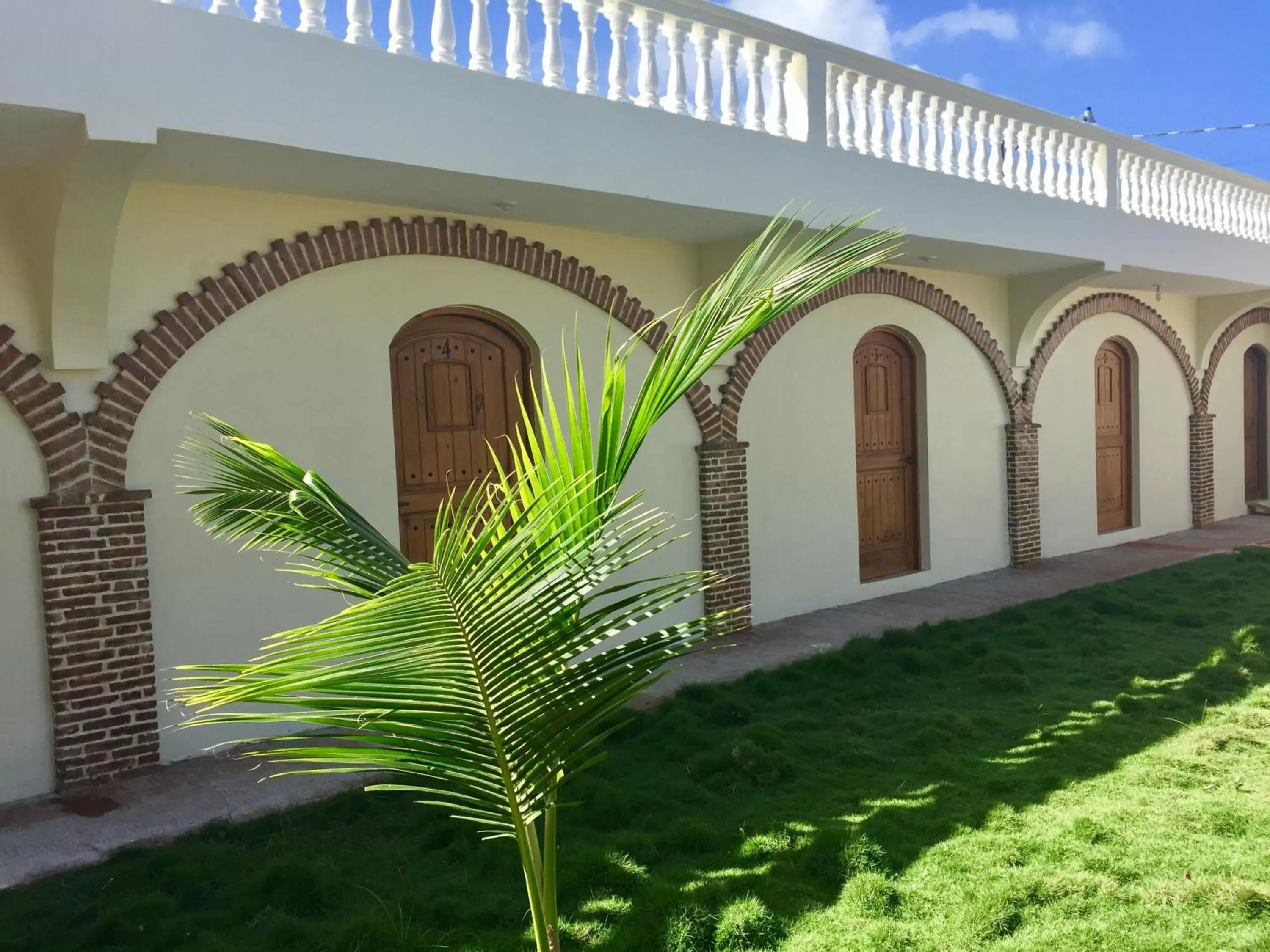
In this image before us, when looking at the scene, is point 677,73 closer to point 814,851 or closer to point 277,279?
point 277,279

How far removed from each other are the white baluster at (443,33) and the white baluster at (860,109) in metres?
3.55

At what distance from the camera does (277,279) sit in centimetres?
579

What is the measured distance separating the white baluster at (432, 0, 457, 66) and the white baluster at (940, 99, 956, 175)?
15.4 ft

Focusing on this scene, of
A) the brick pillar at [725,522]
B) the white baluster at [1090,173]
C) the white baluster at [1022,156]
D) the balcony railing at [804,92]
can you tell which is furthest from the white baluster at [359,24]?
the white baluster at [1090,173]

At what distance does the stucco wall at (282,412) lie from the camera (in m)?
5.48

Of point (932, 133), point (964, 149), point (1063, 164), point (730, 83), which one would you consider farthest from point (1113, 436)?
point (730, 83)

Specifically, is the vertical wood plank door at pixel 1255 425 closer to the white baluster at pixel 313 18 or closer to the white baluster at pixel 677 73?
the white baluster at pixel 677 73

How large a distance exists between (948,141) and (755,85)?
2.39 meters

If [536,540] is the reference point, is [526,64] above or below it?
above

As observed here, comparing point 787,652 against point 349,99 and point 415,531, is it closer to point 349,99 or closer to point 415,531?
point 415,531

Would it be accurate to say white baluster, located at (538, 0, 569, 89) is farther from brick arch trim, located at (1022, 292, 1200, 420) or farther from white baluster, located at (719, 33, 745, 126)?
brick arch trim, located at (1022, 292, 1200, 420)

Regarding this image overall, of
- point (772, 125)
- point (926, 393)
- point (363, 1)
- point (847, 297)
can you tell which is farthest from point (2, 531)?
point (926, 393)

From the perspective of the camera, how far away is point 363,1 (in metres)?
5.20

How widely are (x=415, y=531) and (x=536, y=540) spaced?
193 inches
